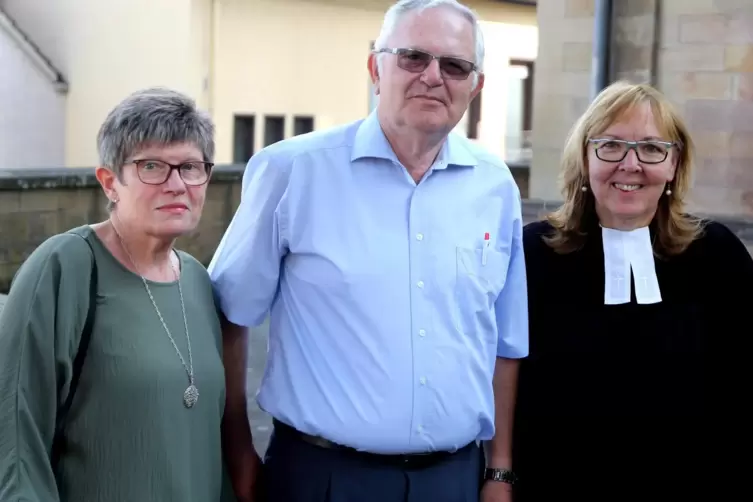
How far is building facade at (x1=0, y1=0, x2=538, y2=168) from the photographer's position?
1934 centimetres

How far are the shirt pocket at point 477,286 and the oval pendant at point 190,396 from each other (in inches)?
Result: 28.8

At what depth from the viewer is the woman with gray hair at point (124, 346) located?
2242mm

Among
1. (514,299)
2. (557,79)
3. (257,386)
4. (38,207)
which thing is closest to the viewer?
(514,299)

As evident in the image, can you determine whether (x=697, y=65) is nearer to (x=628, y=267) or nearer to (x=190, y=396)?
(x=628, y=267)

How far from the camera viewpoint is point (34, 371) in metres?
2.24

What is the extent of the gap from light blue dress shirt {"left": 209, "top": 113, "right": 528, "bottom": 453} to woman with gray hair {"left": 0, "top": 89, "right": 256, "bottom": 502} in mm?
238

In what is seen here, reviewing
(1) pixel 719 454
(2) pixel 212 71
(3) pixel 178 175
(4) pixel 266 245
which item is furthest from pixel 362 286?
(2) pixel 212 71

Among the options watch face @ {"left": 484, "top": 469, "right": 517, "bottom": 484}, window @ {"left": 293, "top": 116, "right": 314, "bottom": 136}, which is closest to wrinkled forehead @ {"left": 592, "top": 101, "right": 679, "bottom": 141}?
watch face @ {"left": 484, "top": 469, "right": 517, "bottom": 484}

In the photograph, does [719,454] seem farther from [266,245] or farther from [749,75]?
[749,75]

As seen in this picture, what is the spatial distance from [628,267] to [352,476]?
3.36 ft

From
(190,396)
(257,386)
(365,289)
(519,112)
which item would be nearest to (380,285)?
(365,289)

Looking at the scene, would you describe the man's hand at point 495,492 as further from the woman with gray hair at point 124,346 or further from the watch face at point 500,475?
the woman with gray hair at point 124,346

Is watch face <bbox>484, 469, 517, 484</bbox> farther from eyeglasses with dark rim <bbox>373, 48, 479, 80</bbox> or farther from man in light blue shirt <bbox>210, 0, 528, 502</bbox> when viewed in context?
eyeglasses with dark rim <bbox>373, 48, 479, 80</bbox>

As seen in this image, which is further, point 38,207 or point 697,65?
point 38,207
